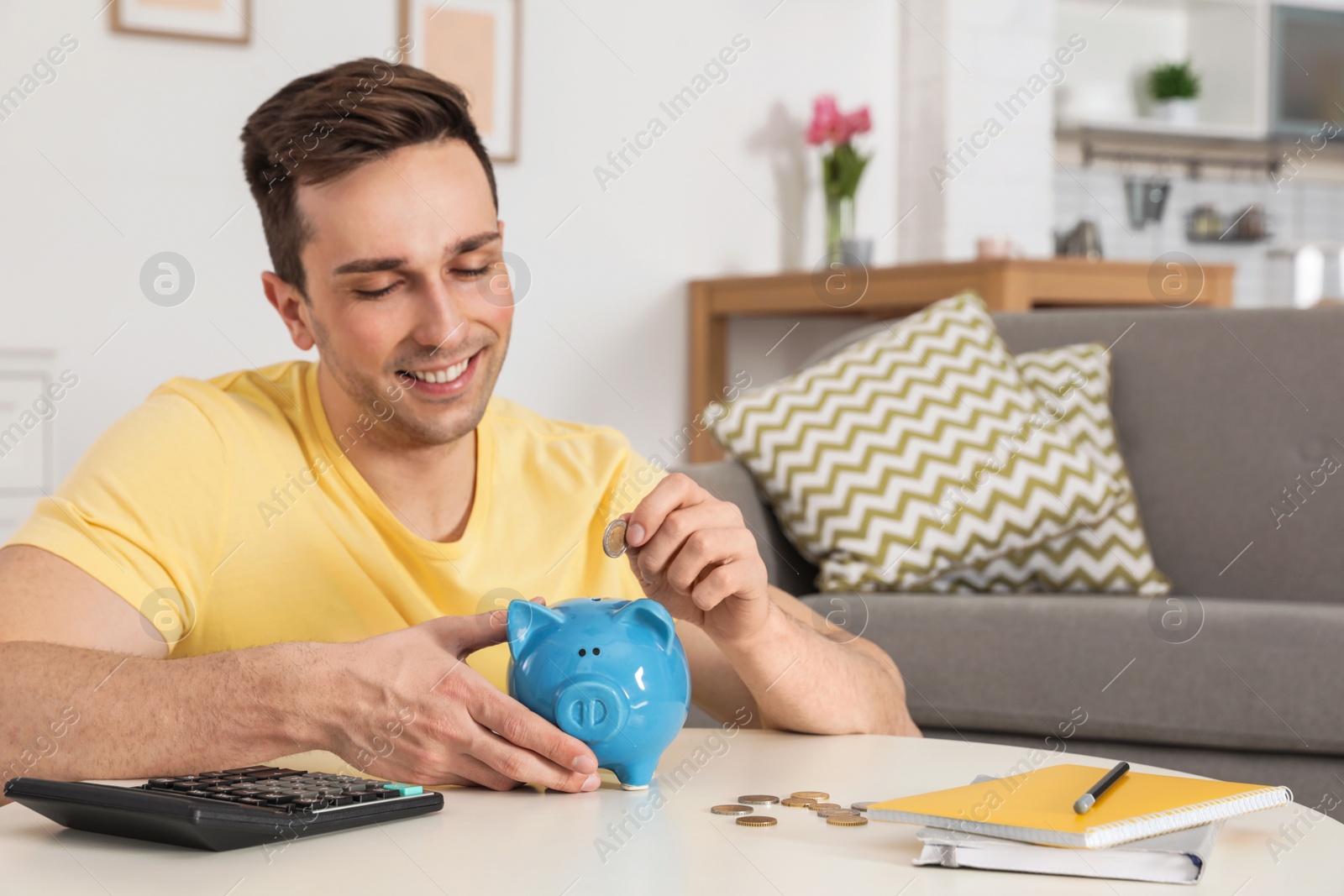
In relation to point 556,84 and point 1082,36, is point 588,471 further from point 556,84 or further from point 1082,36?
point 1082,36

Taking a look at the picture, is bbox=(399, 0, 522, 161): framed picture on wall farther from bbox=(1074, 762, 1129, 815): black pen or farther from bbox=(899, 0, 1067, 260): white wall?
bbox=(1074, 762, 1129, 815): black pen

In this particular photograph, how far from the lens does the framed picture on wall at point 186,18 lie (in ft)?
10.1

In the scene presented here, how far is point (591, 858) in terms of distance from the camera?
74 centimetres

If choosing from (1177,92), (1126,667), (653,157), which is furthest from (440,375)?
(1177,92)

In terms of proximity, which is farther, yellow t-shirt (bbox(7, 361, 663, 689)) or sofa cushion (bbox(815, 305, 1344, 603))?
sofa cushion (bbox(815, 305, 1344, 603))

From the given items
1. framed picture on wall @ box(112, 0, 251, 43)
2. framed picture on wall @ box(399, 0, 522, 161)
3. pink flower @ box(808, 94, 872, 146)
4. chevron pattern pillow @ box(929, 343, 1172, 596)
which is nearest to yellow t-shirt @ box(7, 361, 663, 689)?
chevron pattern pillow @ box(929, 343, 1172, 596)

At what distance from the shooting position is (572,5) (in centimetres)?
361

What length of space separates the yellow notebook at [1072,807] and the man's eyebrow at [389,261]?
686 mm

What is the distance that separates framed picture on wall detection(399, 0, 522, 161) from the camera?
340cm

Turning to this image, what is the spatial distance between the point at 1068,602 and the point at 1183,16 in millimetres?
3689

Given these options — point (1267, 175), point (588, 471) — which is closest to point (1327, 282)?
point (1267, 175)

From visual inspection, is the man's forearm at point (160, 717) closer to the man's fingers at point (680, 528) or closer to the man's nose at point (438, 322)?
the man's fingers at point (680, 528)

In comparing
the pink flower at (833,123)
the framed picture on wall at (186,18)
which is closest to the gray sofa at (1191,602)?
the pink flower at (833,123)

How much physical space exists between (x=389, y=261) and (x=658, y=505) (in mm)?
423
